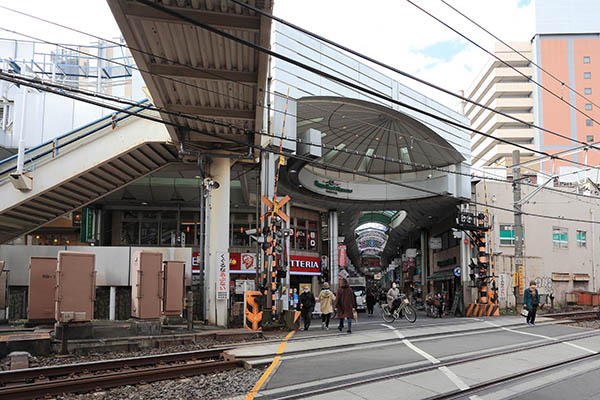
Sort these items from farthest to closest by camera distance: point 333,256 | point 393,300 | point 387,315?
point 333,256 → point 387,315 → point 393,300

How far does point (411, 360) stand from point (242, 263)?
1910cm

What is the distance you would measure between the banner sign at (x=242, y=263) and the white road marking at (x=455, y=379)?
19947 mm

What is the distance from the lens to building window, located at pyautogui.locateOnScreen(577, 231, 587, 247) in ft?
110

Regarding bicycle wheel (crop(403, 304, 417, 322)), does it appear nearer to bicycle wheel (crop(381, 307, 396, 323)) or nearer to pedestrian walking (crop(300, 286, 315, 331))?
bicycle wheel (crop(381, 307, 396, 323))

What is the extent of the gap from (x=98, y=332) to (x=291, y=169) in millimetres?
12703

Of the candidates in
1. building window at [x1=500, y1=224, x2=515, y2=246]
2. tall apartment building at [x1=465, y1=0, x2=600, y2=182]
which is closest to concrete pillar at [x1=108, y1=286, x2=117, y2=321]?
building window at [x1=500, y1=224, x2=515, y2=246]

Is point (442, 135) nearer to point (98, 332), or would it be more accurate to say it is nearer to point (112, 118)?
point (112, 118)

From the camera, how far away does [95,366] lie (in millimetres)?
9281

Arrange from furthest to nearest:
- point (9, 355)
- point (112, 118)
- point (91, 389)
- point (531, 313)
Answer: point (531, 313) < point (112, 118) < point (9, 355) < point (91, 389)

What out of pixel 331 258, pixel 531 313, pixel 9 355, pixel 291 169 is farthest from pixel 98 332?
pixel 331 258

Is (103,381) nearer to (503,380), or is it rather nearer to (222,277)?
(503,380)


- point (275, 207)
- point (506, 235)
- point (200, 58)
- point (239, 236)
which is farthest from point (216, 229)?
point (506, 235)

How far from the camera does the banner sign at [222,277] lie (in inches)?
652

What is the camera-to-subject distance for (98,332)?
502 inches
